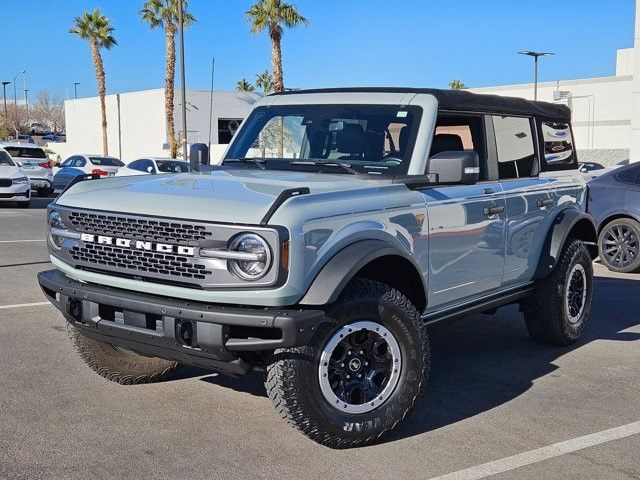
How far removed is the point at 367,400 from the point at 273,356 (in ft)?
2.14

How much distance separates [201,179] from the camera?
5.00 m

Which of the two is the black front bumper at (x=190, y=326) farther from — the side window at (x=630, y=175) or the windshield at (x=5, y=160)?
the windshield at (x=5, y=160)

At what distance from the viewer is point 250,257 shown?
3992 mm

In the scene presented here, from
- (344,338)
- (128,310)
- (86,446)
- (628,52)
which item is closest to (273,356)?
(344,338)

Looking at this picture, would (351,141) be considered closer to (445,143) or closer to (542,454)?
(445,143)

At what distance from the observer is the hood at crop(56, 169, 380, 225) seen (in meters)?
4.12

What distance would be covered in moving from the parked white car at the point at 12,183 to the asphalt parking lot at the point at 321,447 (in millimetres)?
14235

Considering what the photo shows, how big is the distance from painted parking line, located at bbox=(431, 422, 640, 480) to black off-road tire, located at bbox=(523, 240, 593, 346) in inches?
67.6

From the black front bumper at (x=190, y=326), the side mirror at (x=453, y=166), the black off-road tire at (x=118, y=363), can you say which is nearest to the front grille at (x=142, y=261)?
the black front bumper at (x=190, y=326)

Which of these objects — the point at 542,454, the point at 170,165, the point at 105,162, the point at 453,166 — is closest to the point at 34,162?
the point at 105,162

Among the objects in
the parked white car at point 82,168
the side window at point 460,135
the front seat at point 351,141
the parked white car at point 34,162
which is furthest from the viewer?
the parked white car at point 82,168

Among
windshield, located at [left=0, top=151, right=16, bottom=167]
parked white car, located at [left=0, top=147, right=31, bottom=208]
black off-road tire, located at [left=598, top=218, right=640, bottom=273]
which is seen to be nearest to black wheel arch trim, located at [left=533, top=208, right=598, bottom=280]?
black off-road tire, located at [left=598, top=218, right=640, bottom=273]

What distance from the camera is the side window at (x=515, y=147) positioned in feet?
19.9

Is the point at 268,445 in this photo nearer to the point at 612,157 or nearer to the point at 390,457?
the point at 390,457
